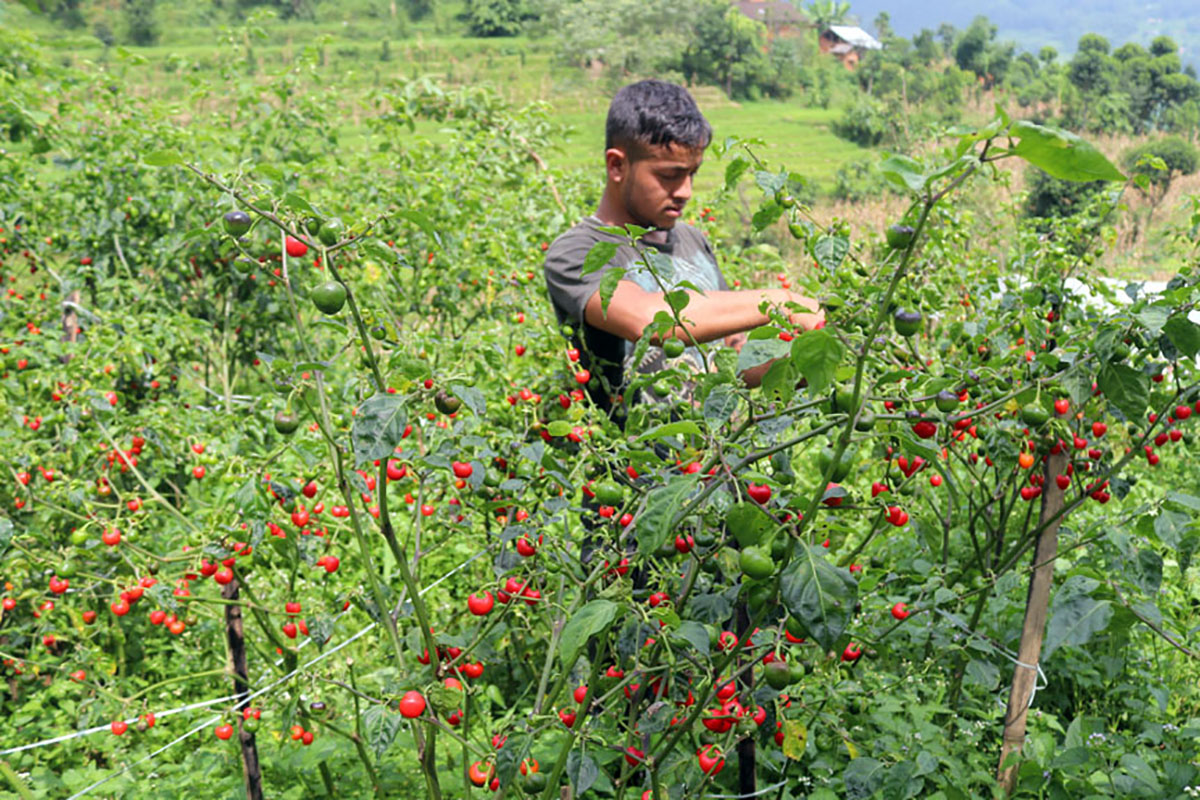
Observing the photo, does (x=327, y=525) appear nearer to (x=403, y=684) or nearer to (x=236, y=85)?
(x=403, y=684)

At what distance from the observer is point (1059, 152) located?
0.73m

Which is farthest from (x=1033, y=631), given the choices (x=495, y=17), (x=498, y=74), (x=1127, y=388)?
(x=495, y=17)

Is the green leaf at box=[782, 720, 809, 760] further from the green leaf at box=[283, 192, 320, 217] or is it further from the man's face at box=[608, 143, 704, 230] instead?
the man's face at box=[608, 143, 704, 230]

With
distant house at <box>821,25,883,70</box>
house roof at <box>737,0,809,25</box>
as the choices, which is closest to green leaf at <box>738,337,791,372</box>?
distant house at <box>821,25,883,70</box>

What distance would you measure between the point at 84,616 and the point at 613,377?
1.46 metres

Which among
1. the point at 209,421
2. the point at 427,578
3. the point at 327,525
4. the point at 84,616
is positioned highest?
the point at 327,525

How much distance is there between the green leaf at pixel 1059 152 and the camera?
72cm

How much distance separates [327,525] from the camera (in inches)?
77.0

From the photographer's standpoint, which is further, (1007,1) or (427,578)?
(1007,1)

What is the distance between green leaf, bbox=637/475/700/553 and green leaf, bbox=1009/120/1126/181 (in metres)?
0.46

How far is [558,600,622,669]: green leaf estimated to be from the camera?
41.7 inches

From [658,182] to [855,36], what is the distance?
36.6 meters

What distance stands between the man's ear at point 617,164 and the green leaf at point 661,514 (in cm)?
135

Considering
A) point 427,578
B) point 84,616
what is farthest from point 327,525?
point 427,578
